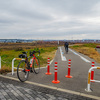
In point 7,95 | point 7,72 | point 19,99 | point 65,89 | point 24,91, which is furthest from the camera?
point 7,72

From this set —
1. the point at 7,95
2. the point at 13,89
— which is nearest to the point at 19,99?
the point at 7,95

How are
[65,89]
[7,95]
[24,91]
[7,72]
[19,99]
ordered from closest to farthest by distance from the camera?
[19,99]
[7,95]
[24,91]
[65,89]
[7,72]

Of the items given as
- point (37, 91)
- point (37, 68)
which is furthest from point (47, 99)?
point (37, 68)

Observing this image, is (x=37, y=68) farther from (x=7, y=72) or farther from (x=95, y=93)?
(x=95, y=93)

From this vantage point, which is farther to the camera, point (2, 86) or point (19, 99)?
point (2, 86)

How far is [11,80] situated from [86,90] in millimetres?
3656

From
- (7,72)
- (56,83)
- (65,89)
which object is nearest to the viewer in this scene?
(65,89)

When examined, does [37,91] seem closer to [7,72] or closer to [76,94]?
[76,94]

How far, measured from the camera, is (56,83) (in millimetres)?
5578

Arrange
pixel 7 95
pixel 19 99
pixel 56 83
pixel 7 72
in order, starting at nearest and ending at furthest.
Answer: pixel 19 99 < pixel 7 95 < pixel 56 83 < pixel 7 72

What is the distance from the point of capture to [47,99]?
3.92 m

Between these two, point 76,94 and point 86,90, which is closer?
point 76,94

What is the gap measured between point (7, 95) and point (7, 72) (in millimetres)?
3307

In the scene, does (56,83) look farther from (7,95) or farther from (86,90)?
(7,95)
